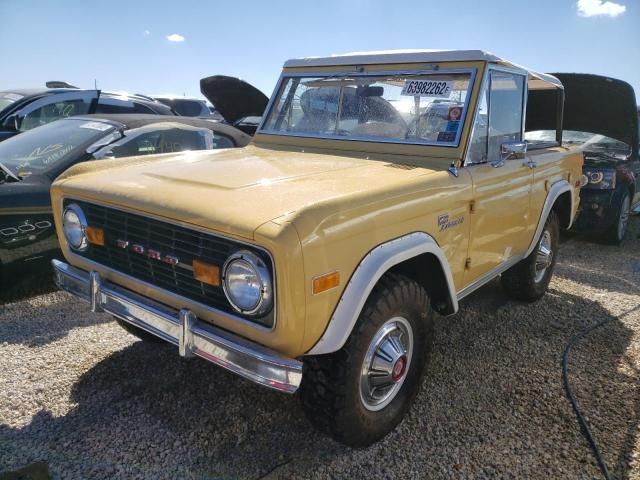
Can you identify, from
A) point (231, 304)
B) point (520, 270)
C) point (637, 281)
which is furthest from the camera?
point (637, 281)

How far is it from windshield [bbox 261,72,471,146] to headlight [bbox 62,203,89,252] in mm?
1525

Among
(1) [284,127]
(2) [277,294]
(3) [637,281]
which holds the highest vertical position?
(1) [284,127]

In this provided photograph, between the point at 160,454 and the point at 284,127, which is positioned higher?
the point at 284,127

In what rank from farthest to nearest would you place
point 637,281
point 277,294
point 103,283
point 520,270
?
point 637,281
point 520,270
point 103,283
point 277,294

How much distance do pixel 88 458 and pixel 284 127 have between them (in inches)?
93.7

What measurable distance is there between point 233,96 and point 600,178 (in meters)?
5.51

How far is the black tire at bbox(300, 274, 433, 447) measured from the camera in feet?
7.11

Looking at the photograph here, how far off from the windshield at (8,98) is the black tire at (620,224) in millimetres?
8643

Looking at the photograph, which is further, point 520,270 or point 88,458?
point 520,270

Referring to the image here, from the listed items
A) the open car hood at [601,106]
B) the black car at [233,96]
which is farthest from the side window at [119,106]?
the open car hood at [601,106]

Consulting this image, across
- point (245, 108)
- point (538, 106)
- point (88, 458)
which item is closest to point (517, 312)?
point (538, 106)

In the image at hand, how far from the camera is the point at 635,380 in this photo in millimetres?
3146

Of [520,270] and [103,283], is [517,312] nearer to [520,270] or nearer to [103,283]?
[520,270]

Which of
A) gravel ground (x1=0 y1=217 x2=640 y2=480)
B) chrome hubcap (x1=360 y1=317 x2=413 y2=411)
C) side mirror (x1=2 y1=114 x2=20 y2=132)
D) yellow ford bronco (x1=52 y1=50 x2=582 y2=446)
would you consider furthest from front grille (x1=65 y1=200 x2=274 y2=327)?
side mirror (x1=2 y1=114 x2=20 y2=132)
